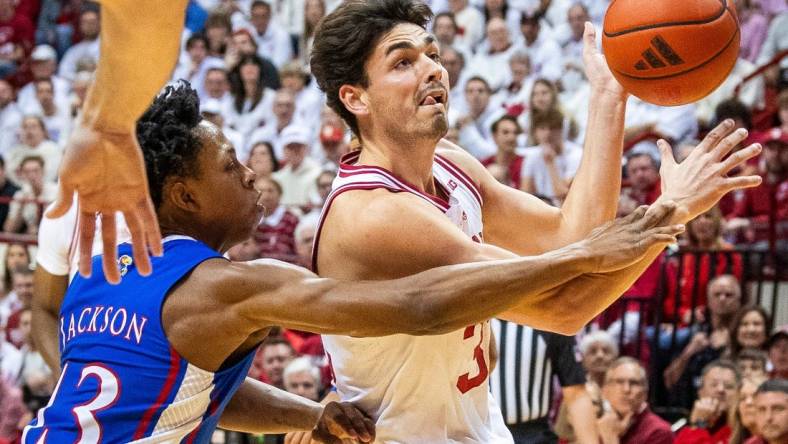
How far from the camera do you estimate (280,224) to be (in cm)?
962

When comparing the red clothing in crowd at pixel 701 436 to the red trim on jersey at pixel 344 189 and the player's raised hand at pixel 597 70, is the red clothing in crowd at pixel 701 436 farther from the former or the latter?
the red trim on jersey at pixel 344 189

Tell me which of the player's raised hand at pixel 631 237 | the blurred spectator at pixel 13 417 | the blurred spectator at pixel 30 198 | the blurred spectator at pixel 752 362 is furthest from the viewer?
the blurred spectator at pixel 30 198

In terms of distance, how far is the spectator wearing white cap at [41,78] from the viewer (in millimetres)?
12938

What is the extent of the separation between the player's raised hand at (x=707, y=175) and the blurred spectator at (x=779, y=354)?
4000 millimetres

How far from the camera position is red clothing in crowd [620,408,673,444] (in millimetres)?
7168

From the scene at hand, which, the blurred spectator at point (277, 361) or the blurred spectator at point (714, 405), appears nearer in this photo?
the blurred spectator at point (714, 405)

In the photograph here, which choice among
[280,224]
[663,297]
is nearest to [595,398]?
[663,297]

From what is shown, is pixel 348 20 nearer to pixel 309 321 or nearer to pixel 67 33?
pixel 309 321

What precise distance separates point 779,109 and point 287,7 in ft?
19.4

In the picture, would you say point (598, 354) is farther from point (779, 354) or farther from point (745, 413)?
point (745, 413)

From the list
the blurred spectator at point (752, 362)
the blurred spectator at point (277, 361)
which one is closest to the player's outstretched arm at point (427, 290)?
the blurred spectator at point (752, 362)

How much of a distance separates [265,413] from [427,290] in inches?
38.6

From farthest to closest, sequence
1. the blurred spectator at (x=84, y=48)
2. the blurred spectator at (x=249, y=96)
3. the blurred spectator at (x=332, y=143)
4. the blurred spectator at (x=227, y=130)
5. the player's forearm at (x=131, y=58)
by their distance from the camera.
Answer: the blurred spectator at (x=84, y=48)
the blurred spectator at (x=249, y=96)
the blurred spectator at (x=227, y=130)
the blurred spectator at (x=332, y=143)
the player's forearm at (x=131, y=58)

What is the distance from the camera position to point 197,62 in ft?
42.8
